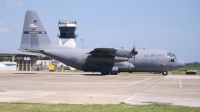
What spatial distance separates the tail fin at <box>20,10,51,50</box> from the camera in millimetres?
43250

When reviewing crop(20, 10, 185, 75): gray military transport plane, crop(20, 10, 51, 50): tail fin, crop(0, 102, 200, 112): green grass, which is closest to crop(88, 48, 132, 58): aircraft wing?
crop(20, 10, 185, 75): gray military transport plane

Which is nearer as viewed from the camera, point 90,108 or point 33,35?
point 90,108

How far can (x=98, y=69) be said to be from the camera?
44.1 metres

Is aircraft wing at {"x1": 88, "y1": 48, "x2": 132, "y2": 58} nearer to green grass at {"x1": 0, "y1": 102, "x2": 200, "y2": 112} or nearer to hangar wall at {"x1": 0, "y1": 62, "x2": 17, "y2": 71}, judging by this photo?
green grass at {"x1": 0, "y1": 102, "x2": 200, "y2": 112}

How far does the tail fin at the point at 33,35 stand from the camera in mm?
43250

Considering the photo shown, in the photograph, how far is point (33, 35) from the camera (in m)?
43.4

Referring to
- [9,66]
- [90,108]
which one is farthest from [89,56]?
[90,108]

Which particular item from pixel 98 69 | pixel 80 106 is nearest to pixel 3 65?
pixel 98 69

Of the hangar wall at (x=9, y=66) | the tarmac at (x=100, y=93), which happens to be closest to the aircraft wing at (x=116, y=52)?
the tarmac at (x=100, y=93)

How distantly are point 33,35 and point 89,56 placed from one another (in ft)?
25.4

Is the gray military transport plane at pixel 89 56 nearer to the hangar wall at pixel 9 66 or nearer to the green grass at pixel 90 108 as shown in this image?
the hangar wall at pixel 9 66

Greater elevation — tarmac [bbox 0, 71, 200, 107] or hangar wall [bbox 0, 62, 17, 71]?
hangar wall [bbox 0, 62, 17, 71]

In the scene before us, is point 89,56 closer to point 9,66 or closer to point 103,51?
point 103,51

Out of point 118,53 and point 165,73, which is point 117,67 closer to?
point 118,53
